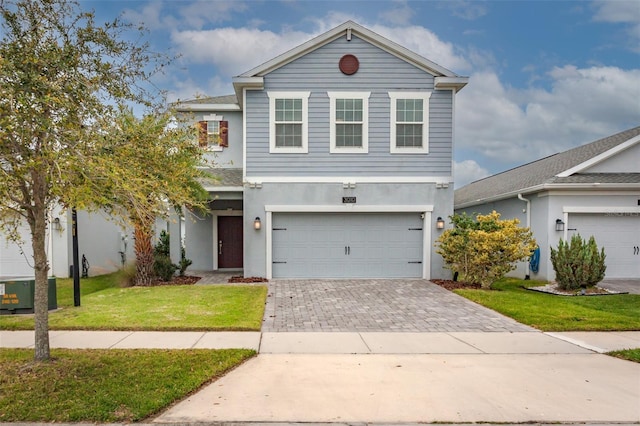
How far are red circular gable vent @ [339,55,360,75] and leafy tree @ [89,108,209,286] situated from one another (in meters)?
8.27

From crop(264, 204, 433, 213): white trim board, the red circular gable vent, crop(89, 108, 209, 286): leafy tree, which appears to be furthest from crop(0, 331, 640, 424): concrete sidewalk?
the red circular gable vent

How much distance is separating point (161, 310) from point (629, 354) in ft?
27.9

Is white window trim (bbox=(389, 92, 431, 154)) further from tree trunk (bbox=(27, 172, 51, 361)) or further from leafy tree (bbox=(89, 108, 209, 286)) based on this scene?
tree trunk (bbox=(27, 172, 51, 361))

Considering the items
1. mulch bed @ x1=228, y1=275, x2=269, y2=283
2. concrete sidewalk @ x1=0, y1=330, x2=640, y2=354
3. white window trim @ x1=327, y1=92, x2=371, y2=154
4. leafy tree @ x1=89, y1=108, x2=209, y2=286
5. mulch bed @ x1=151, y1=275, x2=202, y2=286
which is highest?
white window trim @ x1=327, y1=92, x2=371, y2=154

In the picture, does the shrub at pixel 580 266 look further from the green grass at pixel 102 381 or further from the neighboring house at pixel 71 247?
the neighboring house at pixel 71 247

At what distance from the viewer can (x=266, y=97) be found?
12633mm

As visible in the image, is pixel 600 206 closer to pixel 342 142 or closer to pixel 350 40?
pixel 342 142

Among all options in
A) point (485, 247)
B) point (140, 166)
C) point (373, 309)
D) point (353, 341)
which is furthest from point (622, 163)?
point (140, 166)

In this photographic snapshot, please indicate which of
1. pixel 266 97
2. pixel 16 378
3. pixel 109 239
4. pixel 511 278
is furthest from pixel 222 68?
pixel 511 278

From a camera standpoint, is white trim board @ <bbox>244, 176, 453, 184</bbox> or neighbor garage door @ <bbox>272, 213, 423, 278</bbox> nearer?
white trim board @ <bbox>244, 176, 453, 184</bbox>

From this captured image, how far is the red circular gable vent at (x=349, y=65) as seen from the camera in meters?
12.7

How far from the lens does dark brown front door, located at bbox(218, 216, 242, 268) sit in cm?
1575

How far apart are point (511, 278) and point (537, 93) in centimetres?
840

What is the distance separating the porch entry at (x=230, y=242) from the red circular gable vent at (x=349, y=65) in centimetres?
706
